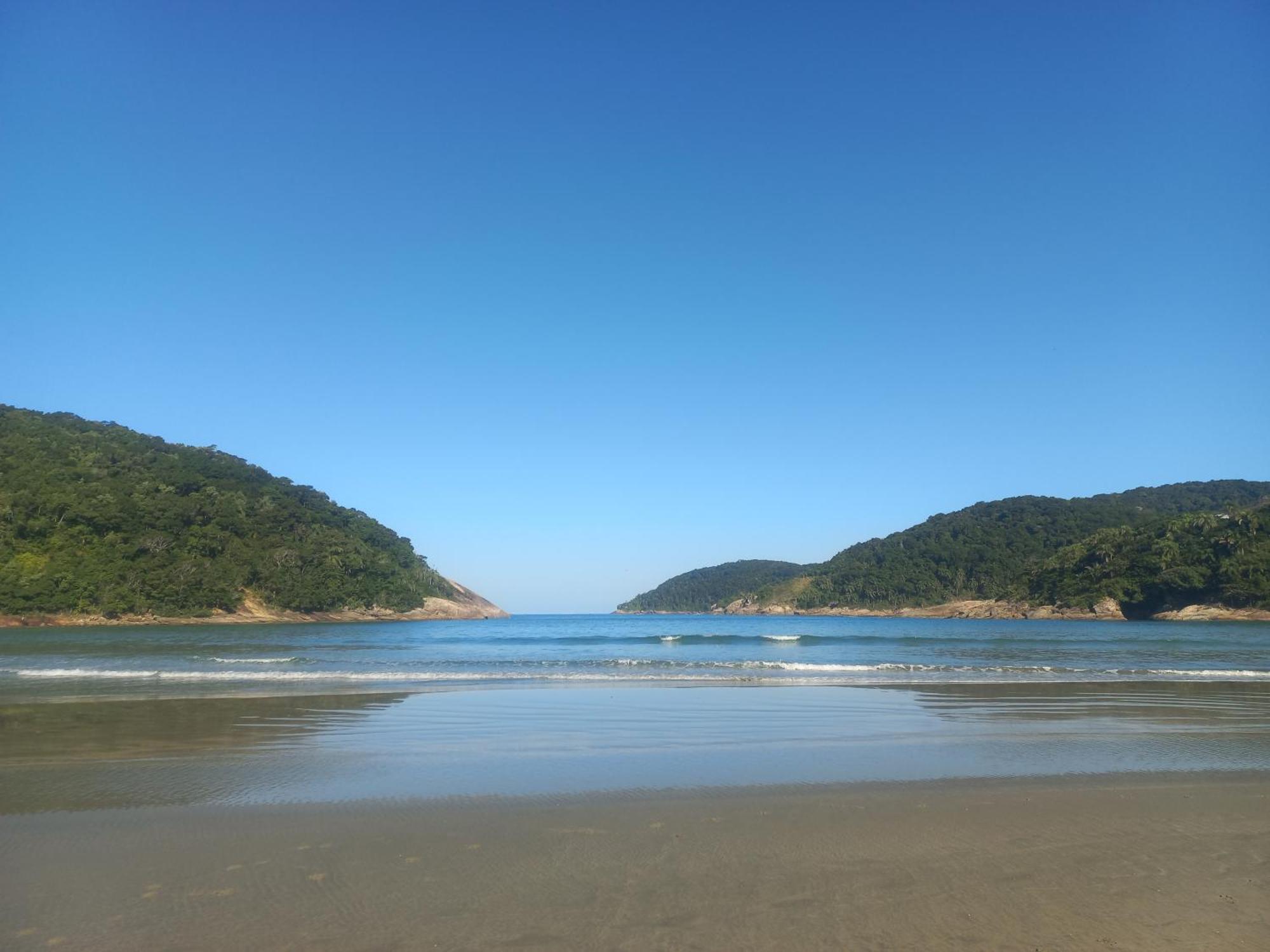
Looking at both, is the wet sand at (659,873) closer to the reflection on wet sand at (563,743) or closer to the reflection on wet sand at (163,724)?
the reflection on wet sand at (563,743)

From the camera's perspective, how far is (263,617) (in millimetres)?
86000

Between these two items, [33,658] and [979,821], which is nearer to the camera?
[979,821]

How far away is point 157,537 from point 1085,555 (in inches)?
5014

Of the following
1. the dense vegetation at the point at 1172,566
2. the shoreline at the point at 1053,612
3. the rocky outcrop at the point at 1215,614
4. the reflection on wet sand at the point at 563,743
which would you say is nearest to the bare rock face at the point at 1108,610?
the shoreline at the point at 1053,612

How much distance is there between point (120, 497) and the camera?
79.1m

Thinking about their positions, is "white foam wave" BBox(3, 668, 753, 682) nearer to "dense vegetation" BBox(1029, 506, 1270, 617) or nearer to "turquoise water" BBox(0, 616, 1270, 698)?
"turquoise water" BBox(0, 616, 1270, 698)

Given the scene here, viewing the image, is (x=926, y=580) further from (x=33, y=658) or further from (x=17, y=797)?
(x=17, y=797)

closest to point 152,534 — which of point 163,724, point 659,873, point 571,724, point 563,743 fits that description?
point 163,724

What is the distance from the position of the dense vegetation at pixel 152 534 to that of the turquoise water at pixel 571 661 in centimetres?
1727

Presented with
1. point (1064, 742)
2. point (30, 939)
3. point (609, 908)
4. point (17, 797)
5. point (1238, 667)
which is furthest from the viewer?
point (1238, 667)

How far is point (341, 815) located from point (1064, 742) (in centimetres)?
1060

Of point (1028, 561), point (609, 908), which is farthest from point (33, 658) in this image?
point (1028, 561)

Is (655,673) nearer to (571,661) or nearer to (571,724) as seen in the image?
(571,661)

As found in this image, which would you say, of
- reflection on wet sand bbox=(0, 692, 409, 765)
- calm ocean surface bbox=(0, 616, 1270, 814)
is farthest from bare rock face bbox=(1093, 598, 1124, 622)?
reflection on wet sand bbox=(0, 692, 409, 765)
